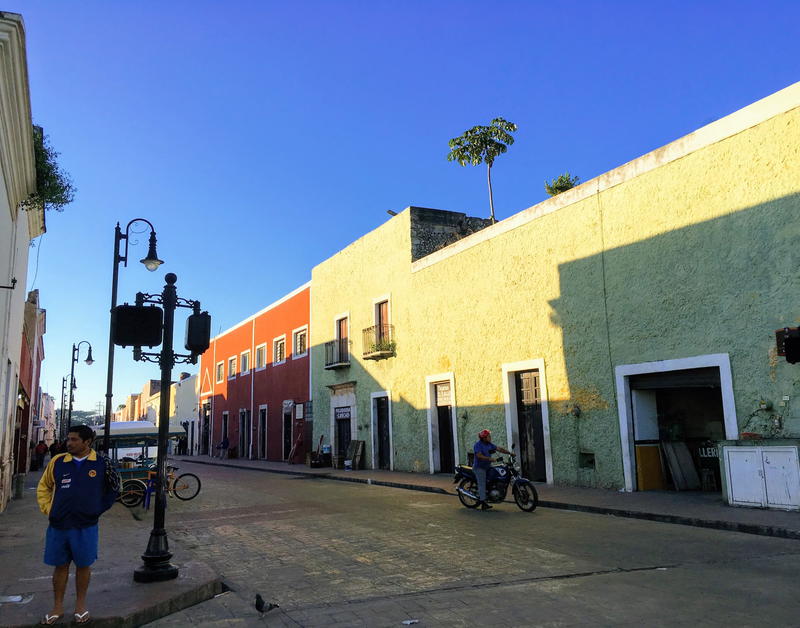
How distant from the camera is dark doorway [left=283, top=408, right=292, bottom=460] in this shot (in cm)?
3092

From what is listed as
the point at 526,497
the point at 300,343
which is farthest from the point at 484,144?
the point at 526,497

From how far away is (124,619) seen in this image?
16.4 feet

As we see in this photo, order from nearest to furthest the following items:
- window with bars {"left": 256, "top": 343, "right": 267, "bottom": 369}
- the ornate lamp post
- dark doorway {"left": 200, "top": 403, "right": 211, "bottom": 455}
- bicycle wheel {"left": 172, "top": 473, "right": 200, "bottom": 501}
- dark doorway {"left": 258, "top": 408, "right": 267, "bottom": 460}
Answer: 1. the ornate lamp post
2. bicycle wheel {"left": 172, "top": 473, "right": 200, "bottom": 501}
3. dark doorway {"left": 258, "top": 408, "right": 267, "bottom": 460}
4. window with bars {"left": 256, "top": 343, "right": 267, "bottom": 369}
5. dark doorway {"left": 200, "top": 403, "right": 211, "bottom": 455}

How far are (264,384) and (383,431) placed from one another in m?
13.2

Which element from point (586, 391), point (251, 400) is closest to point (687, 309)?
point (586, 391)

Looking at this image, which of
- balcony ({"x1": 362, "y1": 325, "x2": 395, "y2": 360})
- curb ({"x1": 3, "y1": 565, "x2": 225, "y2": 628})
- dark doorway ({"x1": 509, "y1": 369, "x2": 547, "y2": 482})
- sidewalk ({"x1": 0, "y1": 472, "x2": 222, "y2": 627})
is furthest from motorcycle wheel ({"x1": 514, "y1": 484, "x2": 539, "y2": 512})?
balcony ({"x1": 362, "y1": 325, "x2": 395, "y2": 360})

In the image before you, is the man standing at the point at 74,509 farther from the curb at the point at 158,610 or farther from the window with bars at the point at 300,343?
the window with bars at the point at 300,343

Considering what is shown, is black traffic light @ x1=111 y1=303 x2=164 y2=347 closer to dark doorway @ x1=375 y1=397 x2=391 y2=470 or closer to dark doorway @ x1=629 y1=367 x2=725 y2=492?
dark doorway @ x1=629 y1=367 x2=725 y2=492

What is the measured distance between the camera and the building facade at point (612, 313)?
1127 centimetres

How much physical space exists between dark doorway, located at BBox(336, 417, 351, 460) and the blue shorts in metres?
20.8

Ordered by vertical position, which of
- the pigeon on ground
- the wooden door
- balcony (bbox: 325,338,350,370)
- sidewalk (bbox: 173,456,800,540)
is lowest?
sidewalk (bbox: 173,456,800,540)

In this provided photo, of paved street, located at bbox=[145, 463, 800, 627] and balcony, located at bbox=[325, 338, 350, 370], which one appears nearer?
paved street, located at bbox=[145, 463, 800, 627]

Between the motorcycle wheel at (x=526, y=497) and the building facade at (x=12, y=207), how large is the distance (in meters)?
8.66

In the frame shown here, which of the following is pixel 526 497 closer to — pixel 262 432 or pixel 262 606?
pixel 262 606
